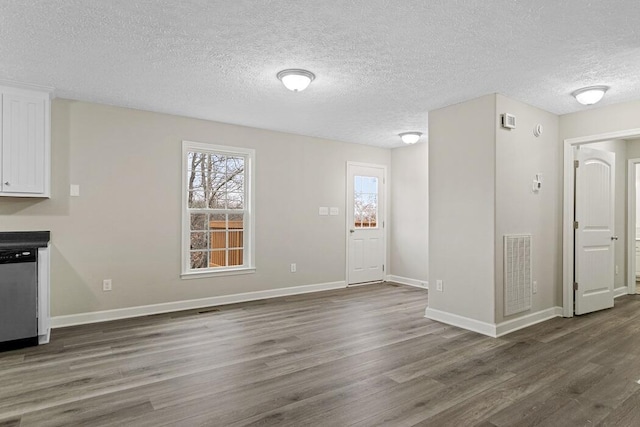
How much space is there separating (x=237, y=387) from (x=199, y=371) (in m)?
0.44

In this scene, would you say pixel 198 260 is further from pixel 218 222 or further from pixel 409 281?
pixel 409 281

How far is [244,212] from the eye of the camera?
17.5 feet

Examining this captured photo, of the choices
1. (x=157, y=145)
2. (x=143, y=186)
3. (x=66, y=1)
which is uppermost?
(x=66, y=1)

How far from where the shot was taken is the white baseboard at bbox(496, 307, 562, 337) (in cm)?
379

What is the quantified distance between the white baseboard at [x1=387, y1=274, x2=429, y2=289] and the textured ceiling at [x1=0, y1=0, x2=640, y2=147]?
3138mm

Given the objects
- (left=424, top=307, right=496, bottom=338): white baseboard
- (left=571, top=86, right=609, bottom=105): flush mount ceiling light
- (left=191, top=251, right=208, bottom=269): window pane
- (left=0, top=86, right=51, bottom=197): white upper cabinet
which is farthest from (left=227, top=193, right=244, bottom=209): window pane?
(left=571, top=86, right=609, bottom=105): flush mount ceiling light

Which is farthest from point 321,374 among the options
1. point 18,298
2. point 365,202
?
point 365,202

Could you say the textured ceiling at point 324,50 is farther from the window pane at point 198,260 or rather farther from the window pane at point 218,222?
the window pane at point 198,260

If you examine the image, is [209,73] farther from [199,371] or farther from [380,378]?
[380,378]

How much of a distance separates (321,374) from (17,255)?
2.94m

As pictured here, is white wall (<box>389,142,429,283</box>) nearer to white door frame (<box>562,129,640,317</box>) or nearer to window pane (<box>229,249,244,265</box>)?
white door frame (<box>562,129,640,317</box>)

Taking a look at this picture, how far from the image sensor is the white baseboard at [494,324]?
3770 mm

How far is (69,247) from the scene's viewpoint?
4.03 metres

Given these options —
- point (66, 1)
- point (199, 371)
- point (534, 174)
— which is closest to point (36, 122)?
point (66, 1)
